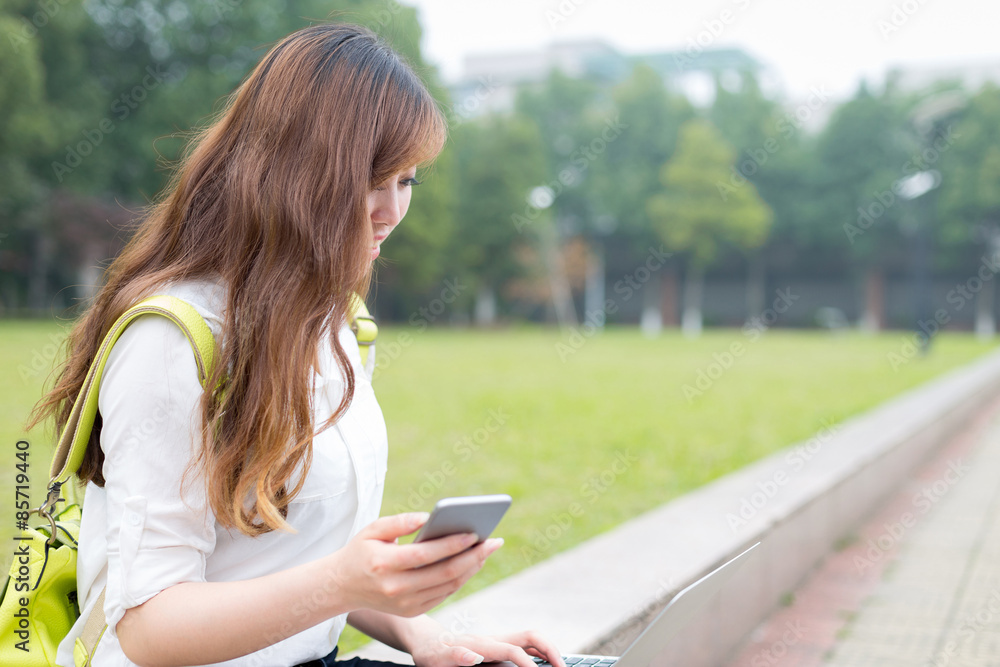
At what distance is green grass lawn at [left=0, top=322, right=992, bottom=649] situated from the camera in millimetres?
4438

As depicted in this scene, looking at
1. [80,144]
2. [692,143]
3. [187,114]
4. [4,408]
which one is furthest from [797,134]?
[4,408]

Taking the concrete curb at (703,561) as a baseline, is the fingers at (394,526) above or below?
above

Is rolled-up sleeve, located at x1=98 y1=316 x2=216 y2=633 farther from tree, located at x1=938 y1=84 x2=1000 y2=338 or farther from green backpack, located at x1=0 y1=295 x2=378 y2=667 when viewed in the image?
tree, located at x1=938 y1=84 x2=1000 y2=338

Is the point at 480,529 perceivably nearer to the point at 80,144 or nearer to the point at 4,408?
the point at 4,408

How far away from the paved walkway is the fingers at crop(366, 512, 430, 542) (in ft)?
6.09

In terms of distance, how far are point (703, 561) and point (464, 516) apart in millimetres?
1762

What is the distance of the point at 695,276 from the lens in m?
35.4

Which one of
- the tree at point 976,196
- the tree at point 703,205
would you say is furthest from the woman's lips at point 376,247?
the tree at point 976,196

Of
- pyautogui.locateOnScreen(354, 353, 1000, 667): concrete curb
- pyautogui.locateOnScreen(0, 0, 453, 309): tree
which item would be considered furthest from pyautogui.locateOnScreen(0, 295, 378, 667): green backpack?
pyautogui.locateOnScreen(0, 0, 453, 309): tree

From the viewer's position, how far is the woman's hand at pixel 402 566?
82 cm

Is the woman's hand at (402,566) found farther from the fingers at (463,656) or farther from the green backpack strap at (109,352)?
the fingers at (463,656)

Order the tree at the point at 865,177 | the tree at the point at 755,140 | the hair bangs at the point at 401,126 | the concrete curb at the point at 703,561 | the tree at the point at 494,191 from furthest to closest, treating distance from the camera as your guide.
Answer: the tree at the point at 755,140
the tree at the point at 865,177
the tree at the point at 494,191
the concrete curb at the point at 703,561
the hair bangs at the point at 401,126

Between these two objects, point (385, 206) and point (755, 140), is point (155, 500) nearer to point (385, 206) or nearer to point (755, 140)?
point (385, 206)

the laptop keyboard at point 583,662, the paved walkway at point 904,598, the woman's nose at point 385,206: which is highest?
the woman's nose at point 385,206
